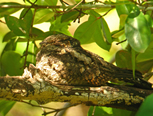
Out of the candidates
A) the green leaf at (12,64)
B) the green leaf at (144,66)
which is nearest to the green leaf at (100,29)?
the green leaf at (144,66)

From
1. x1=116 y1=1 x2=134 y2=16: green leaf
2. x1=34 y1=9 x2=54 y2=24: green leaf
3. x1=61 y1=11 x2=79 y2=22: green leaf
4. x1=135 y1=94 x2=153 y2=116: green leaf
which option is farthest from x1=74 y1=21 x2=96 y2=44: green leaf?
x1=135 y1=94 x2=153 y2=116: green leaf

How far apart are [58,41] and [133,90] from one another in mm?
750

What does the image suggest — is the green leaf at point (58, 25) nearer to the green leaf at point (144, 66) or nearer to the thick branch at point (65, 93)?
the thick branch at point (65, 93)

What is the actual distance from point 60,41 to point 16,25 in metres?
0.38

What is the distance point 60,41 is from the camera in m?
1.76

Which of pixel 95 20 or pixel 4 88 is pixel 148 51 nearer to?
pixel 95 20

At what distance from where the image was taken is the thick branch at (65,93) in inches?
43.1

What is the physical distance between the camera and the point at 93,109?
5.68ft

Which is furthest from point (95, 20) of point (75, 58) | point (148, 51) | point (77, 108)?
point (77, 108)

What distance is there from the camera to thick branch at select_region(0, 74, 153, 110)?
1095 mm

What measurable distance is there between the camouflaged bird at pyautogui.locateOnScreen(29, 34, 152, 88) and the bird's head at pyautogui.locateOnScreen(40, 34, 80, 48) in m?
0.08

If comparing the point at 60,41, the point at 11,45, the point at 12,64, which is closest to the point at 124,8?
the point at 60,41

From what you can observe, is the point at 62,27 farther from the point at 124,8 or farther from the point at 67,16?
the point at 124,8

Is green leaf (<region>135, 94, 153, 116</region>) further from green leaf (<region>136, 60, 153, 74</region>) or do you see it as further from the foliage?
green leaf (<region>136, 60, 153, 74</region>)
